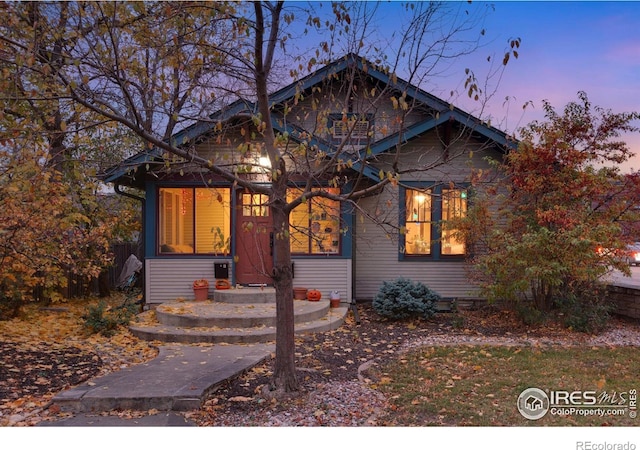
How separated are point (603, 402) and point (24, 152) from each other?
23.5 feet

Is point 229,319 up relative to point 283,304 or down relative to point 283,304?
down

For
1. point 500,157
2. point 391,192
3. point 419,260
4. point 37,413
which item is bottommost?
point 37,413

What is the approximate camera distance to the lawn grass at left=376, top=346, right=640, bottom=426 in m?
4.65

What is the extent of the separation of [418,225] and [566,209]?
11.7ft

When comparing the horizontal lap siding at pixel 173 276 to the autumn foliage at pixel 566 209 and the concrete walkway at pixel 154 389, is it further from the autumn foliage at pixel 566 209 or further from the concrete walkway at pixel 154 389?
the autumn foliage at pixel 566 209

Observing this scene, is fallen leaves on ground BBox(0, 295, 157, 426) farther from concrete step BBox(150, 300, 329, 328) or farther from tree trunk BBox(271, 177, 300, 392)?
tree trunk BBox(271, 177, 300, 392)

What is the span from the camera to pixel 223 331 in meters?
8.38

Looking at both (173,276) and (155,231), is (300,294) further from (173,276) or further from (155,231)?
(155,231)

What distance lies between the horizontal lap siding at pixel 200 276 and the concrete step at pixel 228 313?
584 millimetres

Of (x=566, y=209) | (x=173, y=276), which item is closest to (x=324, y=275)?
(x=173, y=276)

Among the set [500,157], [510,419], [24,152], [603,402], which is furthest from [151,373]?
[500,157]

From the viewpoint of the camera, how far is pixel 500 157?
11227 mm

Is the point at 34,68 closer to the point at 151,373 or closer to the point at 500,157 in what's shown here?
the point at 151,373

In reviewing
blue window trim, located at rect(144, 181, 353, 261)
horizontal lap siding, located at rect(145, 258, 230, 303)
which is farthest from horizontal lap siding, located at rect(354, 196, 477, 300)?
horizontal lap siding, located at rect(145, 258, 230, 303)
